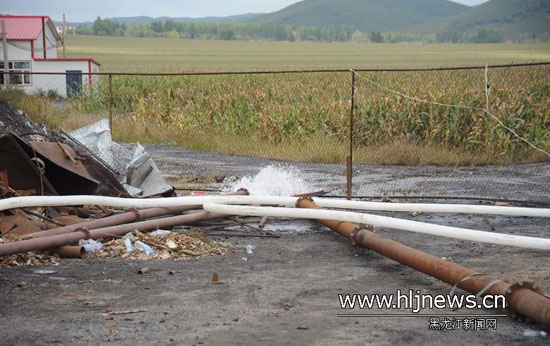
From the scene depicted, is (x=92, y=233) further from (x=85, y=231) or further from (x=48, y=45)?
(x=48, y=45)

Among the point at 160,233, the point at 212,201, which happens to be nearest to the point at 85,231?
the point at 160,233

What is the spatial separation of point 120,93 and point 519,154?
53.7ft

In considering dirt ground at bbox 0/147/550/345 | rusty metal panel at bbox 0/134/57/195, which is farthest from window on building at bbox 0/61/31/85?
dirt ground at bbox 0/147/550/345

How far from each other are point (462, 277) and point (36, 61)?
34.9m

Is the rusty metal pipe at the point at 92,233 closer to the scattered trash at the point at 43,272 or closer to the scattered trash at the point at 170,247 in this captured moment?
the scattered trash at the point at 170,247

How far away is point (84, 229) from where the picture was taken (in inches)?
288

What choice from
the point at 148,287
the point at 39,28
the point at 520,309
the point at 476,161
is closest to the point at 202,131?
the point at 476,161

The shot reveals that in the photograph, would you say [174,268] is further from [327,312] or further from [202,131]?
[202,131]

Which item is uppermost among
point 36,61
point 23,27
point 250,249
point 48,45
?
point 23,27

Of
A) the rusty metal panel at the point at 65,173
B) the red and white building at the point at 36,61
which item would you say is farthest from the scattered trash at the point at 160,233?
the red and white building at the point at 36,61

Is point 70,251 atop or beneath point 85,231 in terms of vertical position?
beneath

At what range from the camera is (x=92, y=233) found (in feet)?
24.3

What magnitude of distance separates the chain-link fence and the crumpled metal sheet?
4.56 ft

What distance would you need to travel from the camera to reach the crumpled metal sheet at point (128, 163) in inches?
403
